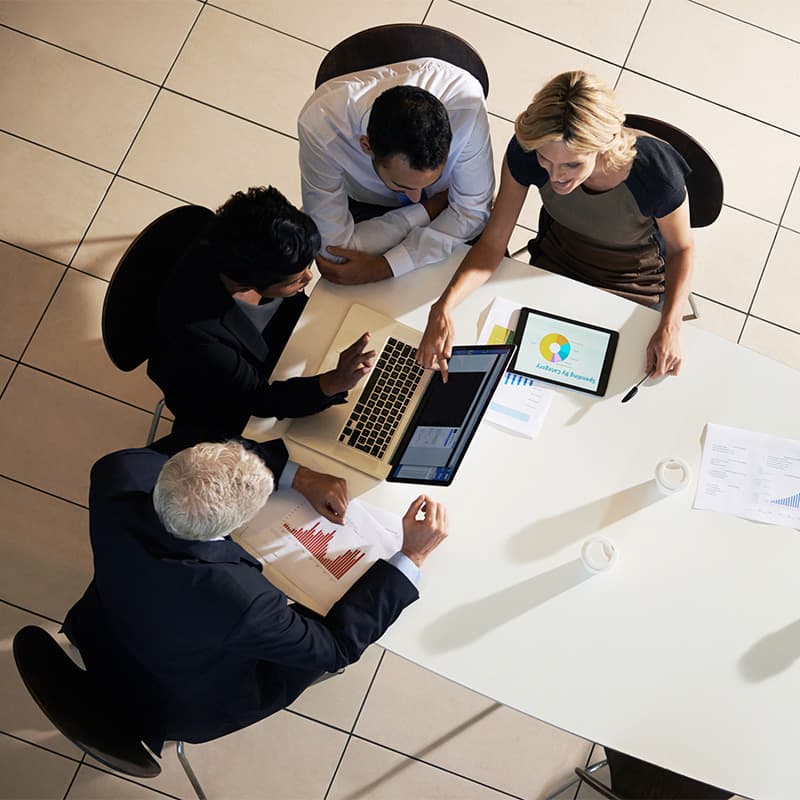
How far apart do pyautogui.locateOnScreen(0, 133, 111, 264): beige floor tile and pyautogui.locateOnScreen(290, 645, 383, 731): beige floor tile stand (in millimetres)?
1743

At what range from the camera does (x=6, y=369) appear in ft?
9.27

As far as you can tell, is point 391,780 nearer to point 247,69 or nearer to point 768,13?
point 247,69

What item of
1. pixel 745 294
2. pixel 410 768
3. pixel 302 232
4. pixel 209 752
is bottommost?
pixel 209 752

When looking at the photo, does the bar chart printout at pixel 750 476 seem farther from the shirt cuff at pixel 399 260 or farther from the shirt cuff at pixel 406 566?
the shirt cuff at pixel 399 260

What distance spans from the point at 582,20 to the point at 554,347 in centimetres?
189

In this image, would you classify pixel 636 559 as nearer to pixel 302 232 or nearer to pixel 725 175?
pixel 302 232

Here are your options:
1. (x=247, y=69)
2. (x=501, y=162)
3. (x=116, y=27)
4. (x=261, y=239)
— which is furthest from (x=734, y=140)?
(x=116, y=27)

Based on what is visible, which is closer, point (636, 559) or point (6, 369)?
point (636, 559)

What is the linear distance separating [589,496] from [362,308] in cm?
71

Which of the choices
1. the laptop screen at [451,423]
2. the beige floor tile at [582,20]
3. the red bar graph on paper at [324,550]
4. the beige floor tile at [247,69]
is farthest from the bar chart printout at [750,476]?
the beige floor tile at [247,69]

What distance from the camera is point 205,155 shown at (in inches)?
121

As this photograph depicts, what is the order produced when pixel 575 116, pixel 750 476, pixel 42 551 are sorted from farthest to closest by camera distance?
pixel 42 551
pixel 750 476
pixel 575 116

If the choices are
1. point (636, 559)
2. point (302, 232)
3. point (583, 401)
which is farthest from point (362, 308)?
point (636, 559)

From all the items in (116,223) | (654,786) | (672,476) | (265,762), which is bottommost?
(265,762)
